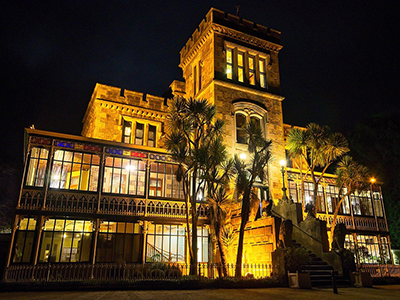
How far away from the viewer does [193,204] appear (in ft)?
48.5

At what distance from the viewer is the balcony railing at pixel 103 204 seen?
15664 millimetres

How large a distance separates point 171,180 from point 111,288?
28.2 feet

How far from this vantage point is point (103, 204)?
667 inches

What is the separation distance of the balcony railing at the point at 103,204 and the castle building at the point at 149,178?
0.16 feet

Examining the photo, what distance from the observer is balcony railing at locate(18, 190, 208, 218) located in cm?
1566

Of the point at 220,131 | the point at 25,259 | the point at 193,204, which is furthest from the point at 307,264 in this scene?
the point at 25,259

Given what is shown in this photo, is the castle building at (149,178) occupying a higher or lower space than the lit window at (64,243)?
higher

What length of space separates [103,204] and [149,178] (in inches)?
114

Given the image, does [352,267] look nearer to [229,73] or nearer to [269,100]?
[269,100]

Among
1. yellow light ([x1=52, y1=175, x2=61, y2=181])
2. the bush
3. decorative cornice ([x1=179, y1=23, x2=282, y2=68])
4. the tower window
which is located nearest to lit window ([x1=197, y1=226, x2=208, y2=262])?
the bush

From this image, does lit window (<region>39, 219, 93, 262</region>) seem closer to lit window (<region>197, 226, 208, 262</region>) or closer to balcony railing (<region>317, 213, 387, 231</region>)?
lit window (<region>197, 226, 208, 262</region>)

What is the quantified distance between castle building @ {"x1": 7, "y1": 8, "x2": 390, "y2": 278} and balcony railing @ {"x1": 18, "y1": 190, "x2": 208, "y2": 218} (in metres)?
0.05

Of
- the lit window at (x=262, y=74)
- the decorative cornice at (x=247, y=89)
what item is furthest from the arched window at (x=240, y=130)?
the lit window at (x=262, y=74)

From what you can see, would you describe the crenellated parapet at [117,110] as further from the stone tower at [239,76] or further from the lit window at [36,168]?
the lit window at [36,168]
